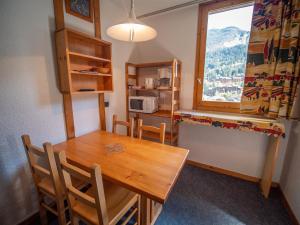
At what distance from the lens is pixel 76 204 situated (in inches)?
43.7

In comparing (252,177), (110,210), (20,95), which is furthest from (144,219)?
(252,177)

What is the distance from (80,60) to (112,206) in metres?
1.63

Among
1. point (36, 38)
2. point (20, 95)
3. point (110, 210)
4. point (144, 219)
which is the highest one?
point (36, 38)

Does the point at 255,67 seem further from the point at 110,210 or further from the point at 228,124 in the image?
Result: the point at 110,210

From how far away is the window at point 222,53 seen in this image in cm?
198

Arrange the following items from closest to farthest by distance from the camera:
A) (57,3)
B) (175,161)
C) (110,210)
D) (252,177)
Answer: (110,210), (175,161), (57,3), (252,177)

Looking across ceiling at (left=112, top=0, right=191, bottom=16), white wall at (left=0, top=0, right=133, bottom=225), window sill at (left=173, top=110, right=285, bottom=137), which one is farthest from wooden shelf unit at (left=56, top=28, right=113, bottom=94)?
window sill at (left=173, top=110, right=285, bottom=137)

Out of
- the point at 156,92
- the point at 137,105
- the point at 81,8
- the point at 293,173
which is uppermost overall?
the point at 81,8

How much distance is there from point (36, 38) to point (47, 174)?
126 cm

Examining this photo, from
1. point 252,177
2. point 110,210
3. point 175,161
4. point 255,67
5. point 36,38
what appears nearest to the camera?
point 110,210

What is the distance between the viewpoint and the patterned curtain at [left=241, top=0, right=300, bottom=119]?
155 cm

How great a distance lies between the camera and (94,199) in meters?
0.90

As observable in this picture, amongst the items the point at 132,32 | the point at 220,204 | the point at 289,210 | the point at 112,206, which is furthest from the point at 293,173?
the point at 132,32

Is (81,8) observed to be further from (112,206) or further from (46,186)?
(112,206)
